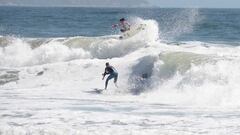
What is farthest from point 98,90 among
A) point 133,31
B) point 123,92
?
point 133,31

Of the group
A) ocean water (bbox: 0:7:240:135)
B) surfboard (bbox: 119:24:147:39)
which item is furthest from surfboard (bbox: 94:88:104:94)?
surfboard (bbox: 119:24:147:39)

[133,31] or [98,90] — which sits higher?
[133,31]

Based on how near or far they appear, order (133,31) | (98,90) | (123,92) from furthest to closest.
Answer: (133,31) < (98,90) < (123,92)

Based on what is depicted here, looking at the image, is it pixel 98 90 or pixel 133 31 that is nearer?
pixel 98 90

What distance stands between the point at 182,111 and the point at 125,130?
11.9ft

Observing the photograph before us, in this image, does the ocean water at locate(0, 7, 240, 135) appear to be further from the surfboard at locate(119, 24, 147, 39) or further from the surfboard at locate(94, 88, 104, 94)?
the surfboard at locate(119, 24, 147, 39)

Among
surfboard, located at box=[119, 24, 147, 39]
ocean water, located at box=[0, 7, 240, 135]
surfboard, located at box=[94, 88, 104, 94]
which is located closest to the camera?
ocean water, located at box=[0, 7, 240, 135]

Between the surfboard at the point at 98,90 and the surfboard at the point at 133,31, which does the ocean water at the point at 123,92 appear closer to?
the surfboard at the point at 98,90

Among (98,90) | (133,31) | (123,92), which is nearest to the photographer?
(123,92)

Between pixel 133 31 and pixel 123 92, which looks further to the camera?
pixel 133 31

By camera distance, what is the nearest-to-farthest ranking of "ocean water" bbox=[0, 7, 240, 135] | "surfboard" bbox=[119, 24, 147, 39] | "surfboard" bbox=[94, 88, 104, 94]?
"ocean water" bbox=[0, 7, 240, 135] → "surfboard" bbox=[94, 88, 104, 94] → "surfboard" bbox=[119, 24, 147, 39]

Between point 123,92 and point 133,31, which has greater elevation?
point 133,31

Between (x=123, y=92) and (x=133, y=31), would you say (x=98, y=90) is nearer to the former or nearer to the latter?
(x=123, y=92)

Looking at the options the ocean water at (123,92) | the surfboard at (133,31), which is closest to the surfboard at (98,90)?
the ocean water at (123,92)
